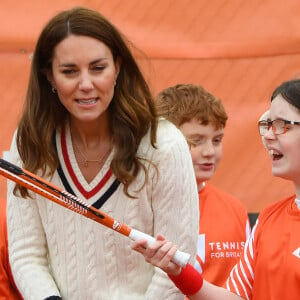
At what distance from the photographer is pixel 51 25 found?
276 cm

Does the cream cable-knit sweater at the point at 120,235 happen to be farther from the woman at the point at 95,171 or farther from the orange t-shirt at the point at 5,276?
the orange t-shirt at the point at 5,276

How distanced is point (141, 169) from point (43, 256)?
0.43m

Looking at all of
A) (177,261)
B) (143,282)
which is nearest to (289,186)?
(143,282)

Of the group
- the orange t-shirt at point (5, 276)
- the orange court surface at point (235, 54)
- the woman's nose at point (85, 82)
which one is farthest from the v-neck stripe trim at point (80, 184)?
the orange court surface at point (235, 54)

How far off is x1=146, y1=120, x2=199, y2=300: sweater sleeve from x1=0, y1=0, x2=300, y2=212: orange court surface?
1.67 metres

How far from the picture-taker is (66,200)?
2.49 meters

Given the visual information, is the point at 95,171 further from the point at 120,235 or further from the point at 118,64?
the point at 118,64

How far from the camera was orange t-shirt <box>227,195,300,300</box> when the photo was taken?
2514 mm

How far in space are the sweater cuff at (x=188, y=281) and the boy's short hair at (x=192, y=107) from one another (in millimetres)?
1295

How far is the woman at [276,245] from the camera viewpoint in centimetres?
251

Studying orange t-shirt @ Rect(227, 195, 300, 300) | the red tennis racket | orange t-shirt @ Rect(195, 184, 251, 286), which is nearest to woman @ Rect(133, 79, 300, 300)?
orange t-shirt @ Rect(227, 195, 300, 300)

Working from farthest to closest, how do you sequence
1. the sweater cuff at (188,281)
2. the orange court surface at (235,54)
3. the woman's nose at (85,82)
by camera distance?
the orange court surface at (235,54), the woman's nose at (85,82), the sweater cuff at (188,281)

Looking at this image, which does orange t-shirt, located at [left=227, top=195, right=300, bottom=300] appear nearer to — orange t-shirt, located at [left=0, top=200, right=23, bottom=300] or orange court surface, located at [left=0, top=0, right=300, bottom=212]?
orange t-shirt, located at [left=0, top=200, right=23, bottom=300]

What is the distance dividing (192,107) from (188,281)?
4.57 ft
